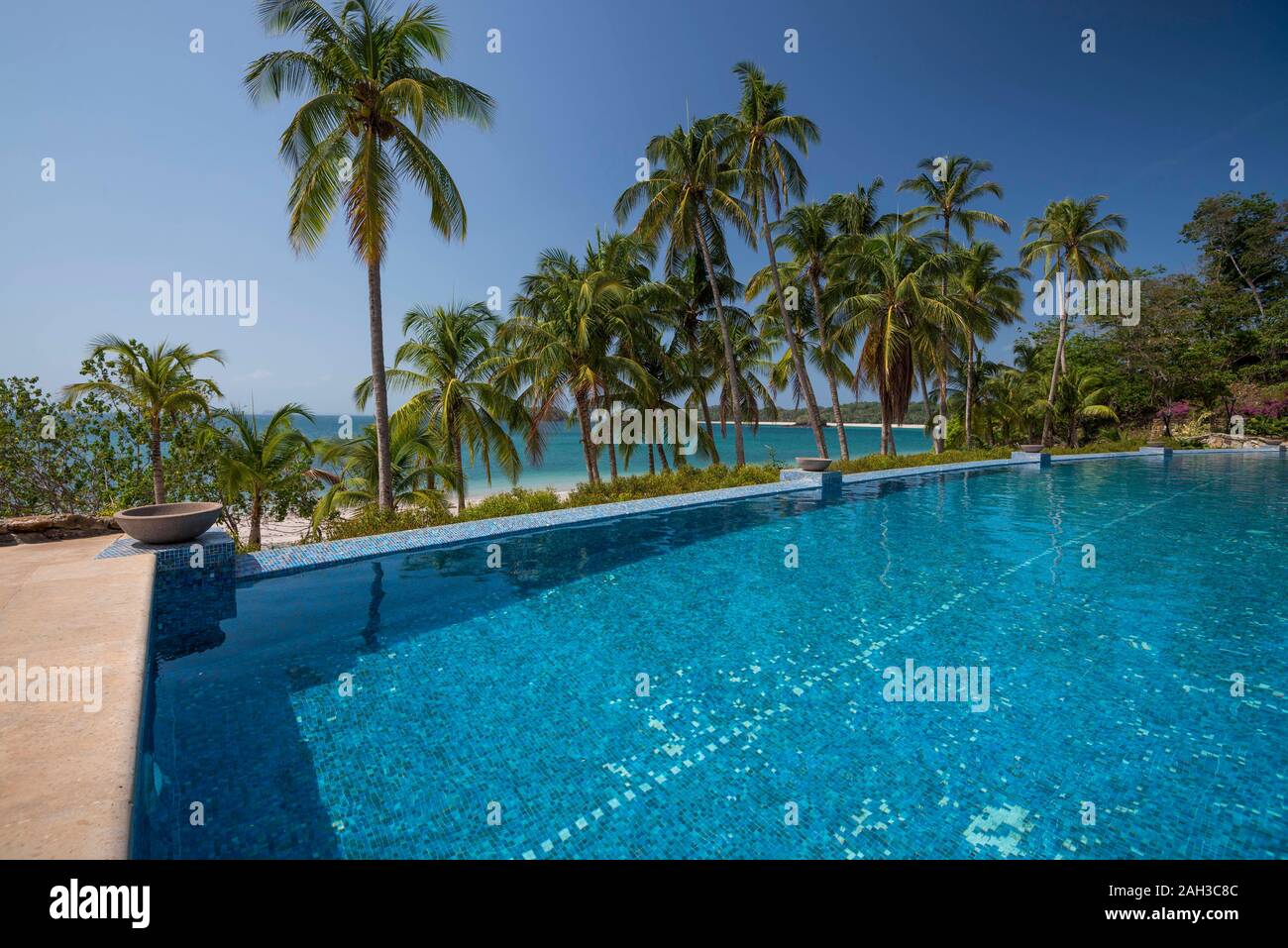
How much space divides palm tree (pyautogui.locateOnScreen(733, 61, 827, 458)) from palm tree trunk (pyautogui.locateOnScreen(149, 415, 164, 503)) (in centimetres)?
1781

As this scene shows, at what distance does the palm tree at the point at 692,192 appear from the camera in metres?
16.7

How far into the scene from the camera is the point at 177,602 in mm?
6184

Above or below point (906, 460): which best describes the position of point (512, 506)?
below

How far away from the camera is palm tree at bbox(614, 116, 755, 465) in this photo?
16672 mm

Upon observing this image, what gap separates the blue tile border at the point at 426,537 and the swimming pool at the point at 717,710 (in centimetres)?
31

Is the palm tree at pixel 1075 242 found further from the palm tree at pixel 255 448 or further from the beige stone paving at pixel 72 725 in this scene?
the beige stone paving at pixel 72 725

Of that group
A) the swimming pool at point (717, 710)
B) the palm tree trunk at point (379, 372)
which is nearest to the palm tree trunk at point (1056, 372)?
the swimming pool at point (717, 710)

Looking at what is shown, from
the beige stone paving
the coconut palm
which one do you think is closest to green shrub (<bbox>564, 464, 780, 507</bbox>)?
the beige stone paving

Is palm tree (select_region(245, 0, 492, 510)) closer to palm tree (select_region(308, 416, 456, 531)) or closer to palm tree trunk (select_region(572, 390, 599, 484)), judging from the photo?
palm tree (select_region(308, 416, 456, 531))

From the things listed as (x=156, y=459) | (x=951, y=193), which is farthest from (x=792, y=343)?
(x=156, y=459)

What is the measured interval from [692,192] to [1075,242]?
21260mm

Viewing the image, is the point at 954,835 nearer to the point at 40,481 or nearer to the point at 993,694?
the point at 993,694

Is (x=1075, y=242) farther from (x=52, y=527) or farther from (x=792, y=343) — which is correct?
(x=52, y=527)

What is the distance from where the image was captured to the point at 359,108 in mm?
10195
